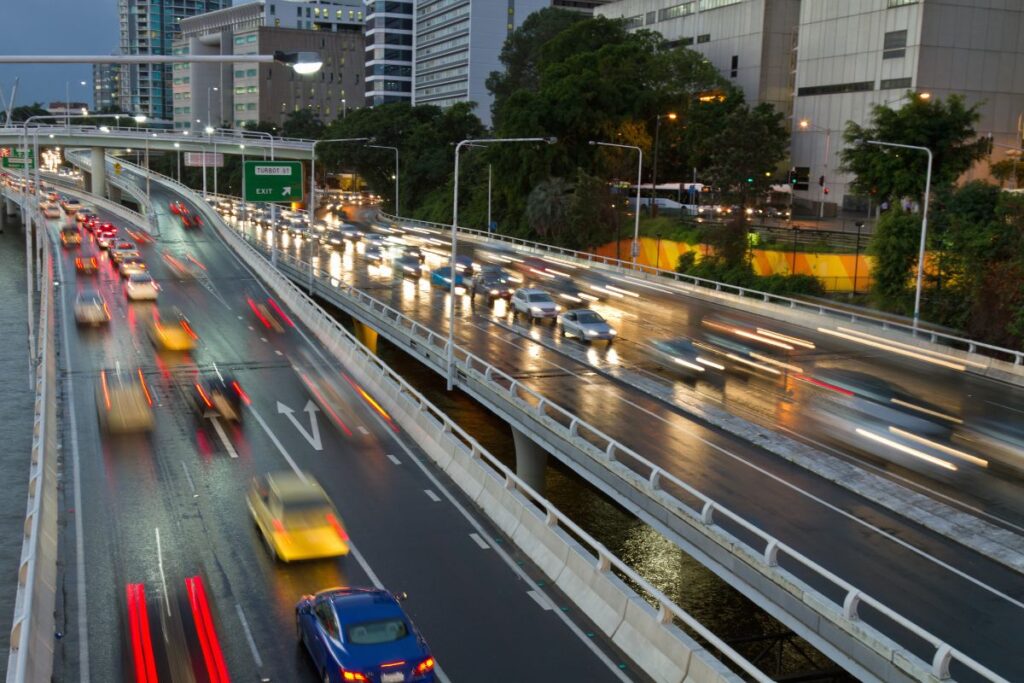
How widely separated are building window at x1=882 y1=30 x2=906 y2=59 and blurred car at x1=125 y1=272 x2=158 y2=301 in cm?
6098

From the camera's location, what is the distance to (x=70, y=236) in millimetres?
79125

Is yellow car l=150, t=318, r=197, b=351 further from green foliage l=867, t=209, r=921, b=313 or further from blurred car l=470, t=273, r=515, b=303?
green foliage l=867, t=209, r=921, b=313

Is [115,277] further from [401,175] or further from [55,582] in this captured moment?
[401,175]

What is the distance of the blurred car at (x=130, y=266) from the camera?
58.2 metres

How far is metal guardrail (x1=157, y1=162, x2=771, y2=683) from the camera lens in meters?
15.9

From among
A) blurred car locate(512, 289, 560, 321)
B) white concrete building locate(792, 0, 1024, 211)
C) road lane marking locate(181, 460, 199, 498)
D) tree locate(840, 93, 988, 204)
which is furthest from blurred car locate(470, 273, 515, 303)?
white concrete building locate(792, 0, 1024, 211)

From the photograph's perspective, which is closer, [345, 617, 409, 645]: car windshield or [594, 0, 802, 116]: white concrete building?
[345, 617, 409, 645]: car windshield

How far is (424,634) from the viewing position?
17250mm

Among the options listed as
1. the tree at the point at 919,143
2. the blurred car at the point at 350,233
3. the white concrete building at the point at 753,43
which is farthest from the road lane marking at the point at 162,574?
the white concrete building at the point at 753,43

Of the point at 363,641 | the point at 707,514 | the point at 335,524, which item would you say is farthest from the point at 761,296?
the point at 363,641

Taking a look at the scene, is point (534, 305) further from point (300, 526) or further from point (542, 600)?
point (542, 600)

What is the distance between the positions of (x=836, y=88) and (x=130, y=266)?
202 ft

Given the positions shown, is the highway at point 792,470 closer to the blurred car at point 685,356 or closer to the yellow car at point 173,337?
the blurred car at point 685,356

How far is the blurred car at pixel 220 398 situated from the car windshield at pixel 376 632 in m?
18.3
